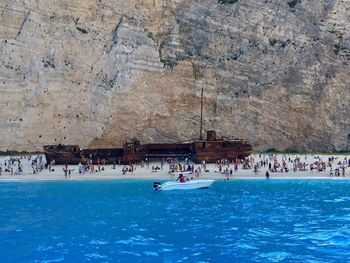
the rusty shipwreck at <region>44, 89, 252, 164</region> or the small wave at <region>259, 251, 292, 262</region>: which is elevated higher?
the rusty shipwreck at <region>44, 89, 252, 164</region>

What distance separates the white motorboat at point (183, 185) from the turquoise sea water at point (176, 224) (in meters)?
0.52

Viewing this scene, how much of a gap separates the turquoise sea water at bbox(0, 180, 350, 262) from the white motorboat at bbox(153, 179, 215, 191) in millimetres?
516

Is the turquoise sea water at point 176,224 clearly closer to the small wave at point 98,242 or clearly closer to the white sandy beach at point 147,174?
the small wave at point 98,242

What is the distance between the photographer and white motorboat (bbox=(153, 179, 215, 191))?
111 ft

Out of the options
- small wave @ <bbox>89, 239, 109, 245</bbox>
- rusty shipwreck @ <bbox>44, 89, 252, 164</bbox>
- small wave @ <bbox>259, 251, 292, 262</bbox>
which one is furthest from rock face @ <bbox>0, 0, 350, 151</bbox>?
small wave @ <bbox>259, 251, 292, 262</bbox>

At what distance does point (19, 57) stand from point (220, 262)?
41465mm

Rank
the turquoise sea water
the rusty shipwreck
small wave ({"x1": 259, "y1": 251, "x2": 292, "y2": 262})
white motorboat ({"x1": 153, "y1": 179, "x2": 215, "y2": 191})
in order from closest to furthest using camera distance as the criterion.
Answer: small wave ({"x1": 259, "y1": 251, "x2": 292, "y2": 262}) < the turquoise sea water < white motorboat ({"x1": 153, "y1": 179, "x2": 215, "y2": 191}) < the rusty shipwreck

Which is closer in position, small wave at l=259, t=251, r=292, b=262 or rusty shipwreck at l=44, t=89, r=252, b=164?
small wave at l=259, t=251, r=292, b=262

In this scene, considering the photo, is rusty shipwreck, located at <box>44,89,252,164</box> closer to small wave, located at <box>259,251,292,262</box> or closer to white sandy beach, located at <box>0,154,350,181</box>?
white sandy beach, located at <box>0,154,350,181</box>

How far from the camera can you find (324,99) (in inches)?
2138

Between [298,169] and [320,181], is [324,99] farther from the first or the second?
[320,181]

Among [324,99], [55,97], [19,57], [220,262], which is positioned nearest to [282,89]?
[324,99]

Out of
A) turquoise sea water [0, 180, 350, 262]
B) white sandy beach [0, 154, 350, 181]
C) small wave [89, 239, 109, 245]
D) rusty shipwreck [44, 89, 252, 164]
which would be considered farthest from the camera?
rusty shipwreck [44, 89, 252, 164]

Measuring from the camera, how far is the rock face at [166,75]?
5278 cm
